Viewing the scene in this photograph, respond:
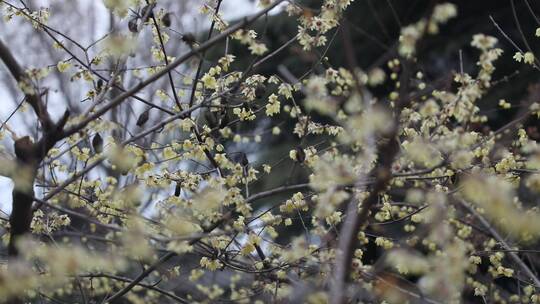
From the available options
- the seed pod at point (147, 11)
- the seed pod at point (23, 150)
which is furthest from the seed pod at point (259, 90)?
the seed pod at point (23, 150)

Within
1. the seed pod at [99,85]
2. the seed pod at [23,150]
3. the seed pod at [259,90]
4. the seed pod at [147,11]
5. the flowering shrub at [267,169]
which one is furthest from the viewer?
the seed pod at [99,85]

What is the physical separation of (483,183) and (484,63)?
993mm

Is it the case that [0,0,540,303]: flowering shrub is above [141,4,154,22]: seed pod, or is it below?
below

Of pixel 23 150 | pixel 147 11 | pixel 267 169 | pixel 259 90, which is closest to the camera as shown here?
pixel 23 150

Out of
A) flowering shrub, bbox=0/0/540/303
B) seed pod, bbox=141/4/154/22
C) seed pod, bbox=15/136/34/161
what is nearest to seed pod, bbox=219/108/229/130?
flowering shrub, bbox=0/0/540/303

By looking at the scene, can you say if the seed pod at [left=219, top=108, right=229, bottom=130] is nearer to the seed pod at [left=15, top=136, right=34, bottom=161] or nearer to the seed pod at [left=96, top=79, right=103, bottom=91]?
the seed pod at [left=96, top=79, right=103, bottom=91]

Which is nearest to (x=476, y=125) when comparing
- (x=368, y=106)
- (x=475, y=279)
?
(x=475, y=279)

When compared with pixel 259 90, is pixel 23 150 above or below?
below

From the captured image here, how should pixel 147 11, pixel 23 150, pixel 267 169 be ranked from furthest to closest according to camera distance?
pixel 267 169
pixel 147 11
pixel 23 150

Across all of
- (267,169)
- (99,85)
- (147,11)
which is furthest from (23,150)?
(267,169)

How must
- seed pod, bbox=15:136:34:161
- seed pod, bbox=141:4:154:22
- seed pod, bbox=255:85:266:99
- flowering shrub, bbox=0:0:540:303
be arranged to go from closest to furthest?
flowering shrub, bbox=0:0:540:303
seed pod, bbox=15:136:34:161
seed pod, bbox=141:4:154:22
seed pod, bbox=255:85:266:99

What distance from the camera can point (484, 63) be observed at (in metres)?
3.06

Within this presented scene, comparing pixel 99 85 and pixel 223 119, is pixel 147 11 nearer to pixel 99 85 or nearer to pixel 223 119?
pixel 99 85

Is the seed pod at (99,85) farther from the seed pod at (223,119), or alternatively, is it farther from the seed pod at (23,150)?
the seed pod at (23,150)
